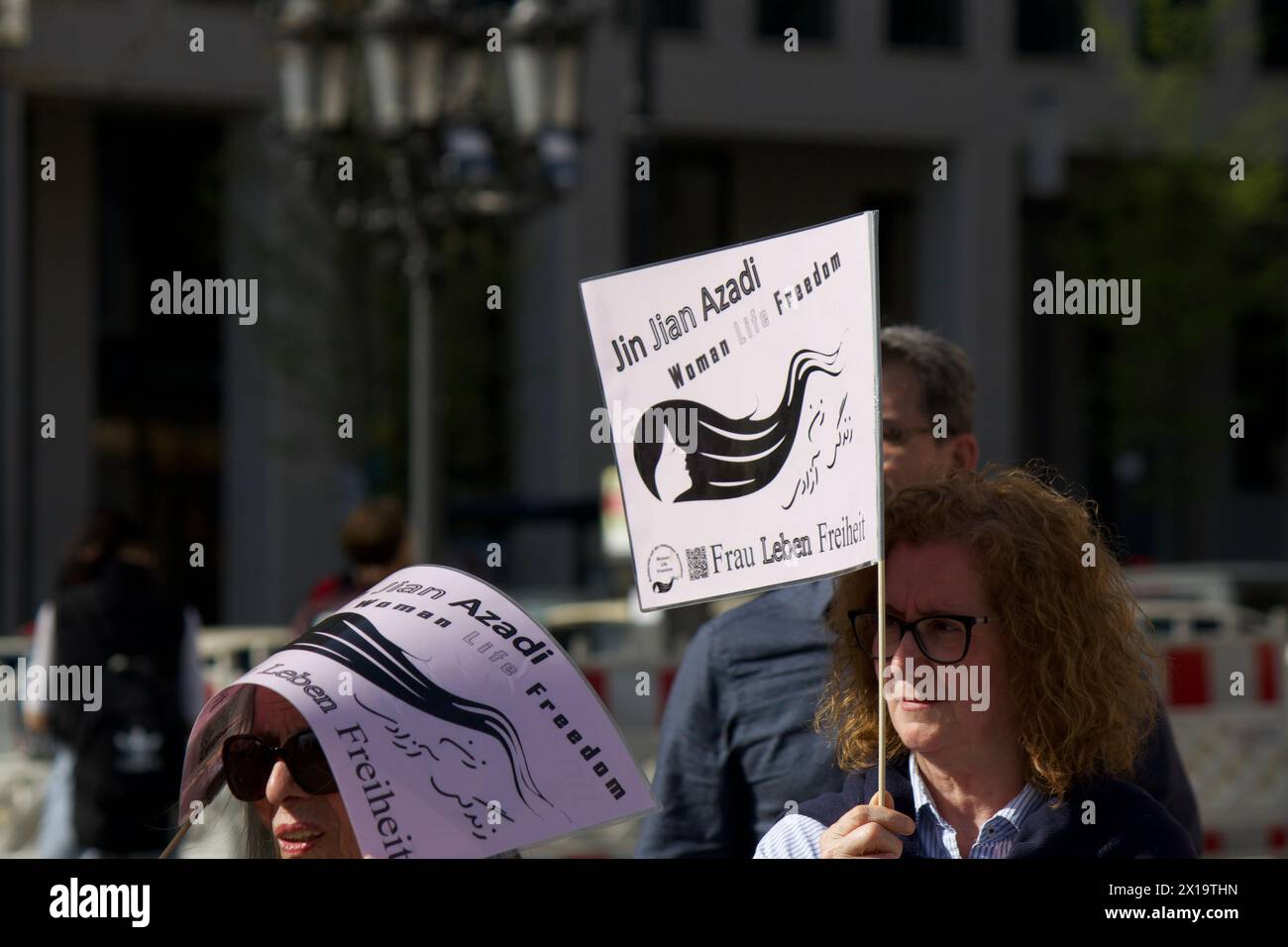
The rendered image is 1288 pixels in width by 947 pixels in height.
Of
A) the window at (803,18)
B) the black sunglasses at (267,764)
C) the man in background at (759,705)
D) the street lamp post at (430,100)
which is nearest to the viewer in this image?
the black sunglasses at (267,764)

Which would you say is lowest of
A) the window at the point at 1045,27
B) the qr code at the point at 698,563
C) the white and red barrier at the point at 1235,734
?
the white and red barrier at the point at 1235,734

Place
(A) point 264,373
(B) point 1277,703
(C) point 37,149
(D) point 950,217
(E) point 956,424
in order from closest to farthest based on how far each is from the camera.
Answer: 1. (E) point 956,424
2. (B) point 1277,703
3. (A) point 264,373
4. (C) point 37,149
5. (D) point 950,217

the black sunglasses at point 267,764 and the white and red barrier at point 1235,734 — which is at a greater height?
the black sunglasses at point 267,764

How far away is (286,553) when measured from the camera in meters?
26.2

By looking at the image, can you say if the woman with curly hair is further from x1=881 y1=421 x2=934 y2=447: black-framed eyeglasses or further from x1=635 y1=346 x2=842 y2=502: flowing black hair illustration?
x1=881 y1=421 x2=934 y2=447: black-framed eyeglasses

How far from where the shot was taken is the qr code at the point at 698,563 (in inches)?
91.7

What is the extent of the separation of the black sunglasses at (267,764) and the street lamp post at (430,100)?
7.28m

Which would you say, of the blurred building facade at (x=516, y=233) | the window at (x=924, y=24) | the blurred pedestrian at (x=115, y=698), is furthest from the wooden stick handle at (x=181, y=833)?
the window at (x=924, y=24)

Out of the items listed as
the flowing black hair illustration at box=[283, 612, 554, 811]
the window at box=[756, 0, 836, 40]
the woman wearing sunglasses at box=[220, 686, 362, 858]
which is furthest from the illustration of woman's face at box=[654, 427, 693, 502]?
the window at box=[756, 0, 836, 40]

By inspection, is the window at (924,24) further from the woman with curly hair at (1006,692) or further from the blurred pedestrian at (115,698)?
the woman with curly hair at (1006,692)

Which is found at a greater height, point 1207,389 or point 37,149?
point 37,149
